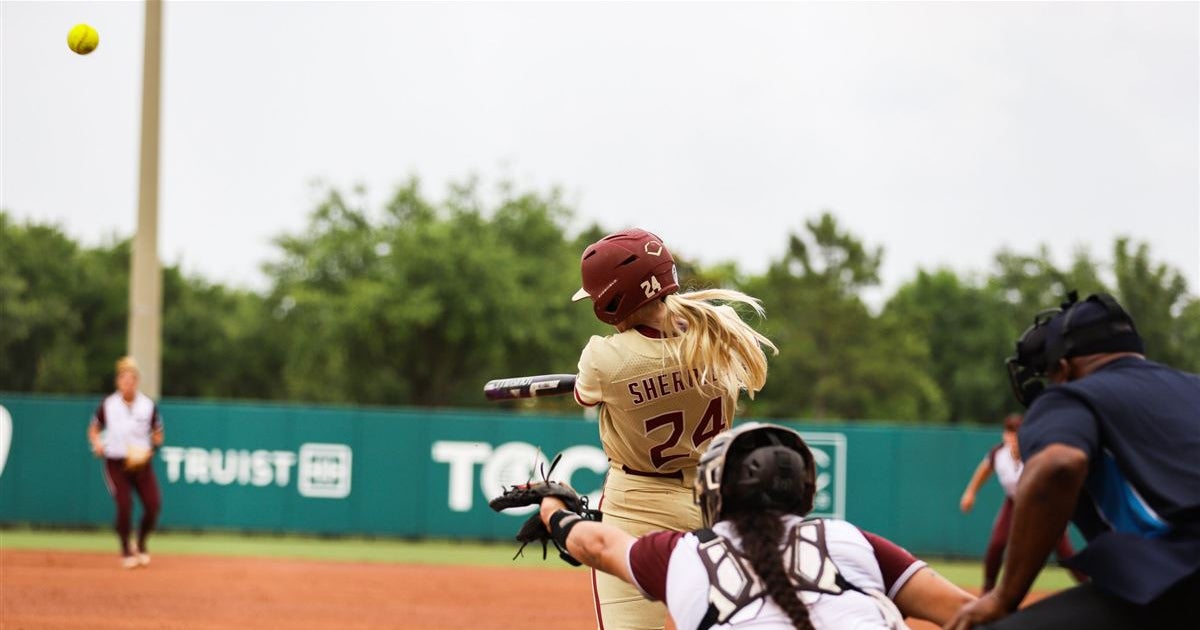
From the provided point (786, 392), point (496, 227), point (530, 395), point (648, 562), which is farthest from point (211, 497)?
point (786, 392)

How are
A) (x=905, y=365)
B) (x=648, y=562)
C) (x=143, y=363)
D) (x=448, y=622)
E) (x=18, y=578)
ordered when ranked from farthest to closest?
1. (x=905, y=365)
2. (x=143, y=363)
3. (x=18, y=578)
4. (x=448, y=622)
5. (x=648, y=562)

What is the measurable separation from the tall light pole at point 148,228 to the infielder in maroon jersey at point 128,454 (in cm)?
459

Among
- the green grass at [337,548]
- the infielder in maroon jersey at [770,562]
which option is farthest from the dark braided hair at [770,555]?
the green grass at [337,548]

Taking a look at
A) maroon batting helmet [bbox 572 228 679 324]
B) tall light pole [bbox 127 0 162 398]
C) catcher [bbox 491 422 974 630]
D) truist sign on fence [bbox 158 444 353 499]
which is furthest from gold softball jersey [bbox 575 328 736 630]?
tall light pole [bbox 127 0 162 398]

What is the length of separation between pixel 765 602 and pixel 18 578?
12.5m

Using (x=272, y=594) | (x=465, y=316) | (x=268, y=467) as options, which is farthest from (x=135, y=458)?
(x=465, y=316)

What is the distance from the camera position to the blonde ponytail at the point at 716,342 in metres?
5.16

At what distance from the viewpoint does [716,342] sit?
5176mm

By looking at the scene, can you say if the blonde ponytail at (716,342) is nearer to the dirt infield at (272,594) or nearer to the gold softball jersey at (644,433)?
→ the gold softball jersey at (644,433)

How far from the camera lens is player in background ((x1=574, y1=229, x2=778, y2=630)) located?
5164mm

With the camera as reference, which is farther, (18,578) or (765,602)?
(18,578)

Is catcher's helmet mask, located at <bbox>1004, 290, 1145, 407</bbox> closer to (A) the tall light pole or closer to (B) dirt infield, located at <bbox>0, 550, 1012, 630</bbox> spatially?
(B) dirt infield, located at <bbox>0, 550, 1012, 630</bbox>

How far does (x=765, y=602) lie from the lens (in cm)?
377

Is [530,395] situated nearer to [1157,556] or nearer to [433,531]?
[1157,556]
